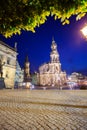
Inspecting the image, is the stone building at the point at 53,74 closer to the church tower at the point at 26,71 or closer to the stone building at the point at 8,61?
the church tower at the point at 26,71

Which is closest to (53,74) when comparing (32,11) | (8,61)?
(8,61)

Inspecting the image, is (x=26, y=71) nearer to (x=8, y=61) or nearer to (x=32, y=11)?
(x=8, y=61)

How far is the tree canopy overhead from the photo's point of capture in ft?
18.6

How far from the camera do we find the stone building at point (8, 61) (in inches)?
2033

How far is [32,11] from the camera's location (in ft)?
19.8

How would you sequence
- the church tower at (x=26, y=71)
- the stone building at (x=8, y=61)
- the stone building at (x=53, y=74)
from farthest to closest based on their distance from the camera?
1. the stone building at (x=53, y=74)
2. the church tower at (x=26, y=71)
3. the stone building at (x=8, y=61)

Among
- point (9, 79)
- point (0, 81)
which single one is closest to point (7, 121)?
point (0, 81)

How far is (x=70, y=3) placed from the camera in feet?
18.3

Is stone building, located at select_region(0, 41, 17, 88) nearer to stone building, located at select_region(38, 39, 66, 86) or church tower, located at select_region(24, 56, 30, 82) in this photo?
church tower, located at select_region(24, 56, 30, 82)

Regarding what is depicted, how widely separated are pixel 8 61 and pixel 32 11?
49638 millimetres

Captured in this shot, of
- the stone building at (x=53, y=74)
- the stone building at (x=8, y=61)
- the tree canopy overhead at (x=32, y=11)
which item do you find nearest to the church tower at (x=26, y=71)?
the stone building at (x=53, y=74)

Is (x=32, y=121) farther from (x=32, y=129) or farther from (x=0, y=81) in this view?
(x=0, y=81)

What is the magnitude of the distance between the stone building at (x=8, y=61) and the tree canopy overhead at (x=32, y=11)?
45389mm

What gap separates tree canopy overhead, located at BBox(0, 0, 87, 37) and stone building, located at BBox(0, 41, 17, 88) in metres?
45.4
